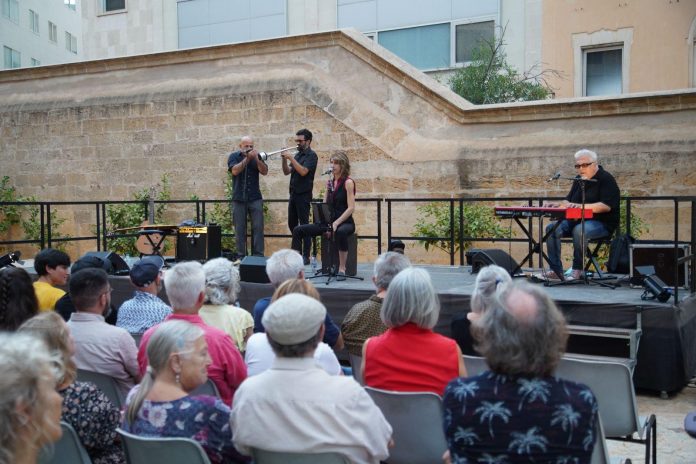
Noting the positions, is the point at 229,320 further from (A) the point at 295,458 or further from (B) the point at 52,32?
(B) the point at 52,32

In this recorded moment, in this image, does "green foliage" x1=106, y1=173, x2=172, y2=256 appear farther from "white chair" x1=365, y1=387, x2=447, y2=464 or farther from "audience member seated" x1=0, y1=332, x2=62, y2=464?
"audience member seated" x1=0, y1=332, x2=62, y2=464

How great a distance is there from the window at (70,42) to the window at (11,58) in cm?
550

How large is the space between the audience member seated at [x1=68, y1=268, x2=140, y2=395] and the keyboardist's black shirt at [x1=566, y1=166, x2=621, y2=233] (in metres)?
4.50

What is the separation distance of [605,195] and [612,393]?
3452mm

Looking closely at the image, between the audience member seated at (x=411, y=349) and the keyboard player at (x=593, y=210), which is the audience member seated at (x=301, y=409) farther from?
the keyboard player at (x=593, y=210)

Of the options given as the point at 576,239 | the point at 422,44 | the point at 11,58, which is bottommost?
the point at 576,239

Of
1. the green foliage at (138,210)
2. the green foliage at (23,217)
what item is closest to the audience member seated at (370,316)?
the green foliage at (138,210)

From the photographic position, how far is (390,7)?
55.5ft

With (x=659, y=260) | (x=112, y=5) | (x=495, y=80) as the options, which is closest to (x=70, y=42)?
(x=112, y=5)

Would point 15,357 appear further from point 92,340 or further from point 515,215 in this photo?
point 515,215

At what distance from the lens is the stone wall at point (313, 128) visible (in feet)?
31.1

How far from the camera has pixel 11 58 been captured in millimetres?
33812

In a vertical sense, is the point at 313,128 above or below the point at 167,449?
above

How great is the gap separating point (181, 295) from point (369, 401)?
5.16 feet
